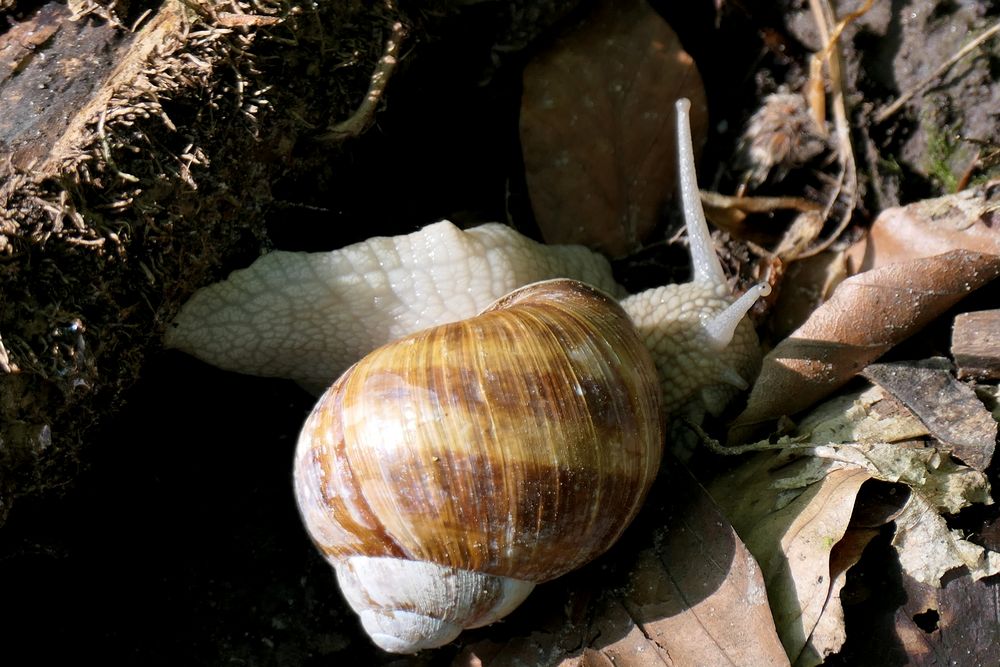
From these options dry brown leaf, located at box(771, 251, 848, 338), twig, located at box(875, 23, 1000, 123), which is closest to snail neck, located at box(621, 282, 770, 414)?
dry brown leaf, located at box(771, 251, 848, 338)

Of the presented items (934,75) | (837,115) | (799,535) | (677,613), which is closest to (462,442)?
(677,613)

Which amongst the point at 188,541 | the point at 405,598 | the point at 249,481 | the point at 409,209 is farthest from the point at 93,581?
the point at 409,209

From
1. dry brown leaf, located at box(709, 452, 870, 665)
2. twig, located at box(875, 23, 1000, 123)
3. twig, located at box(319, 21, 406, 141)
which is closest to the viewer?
dry brown leaf, located at box(709, 452, 870, 665)

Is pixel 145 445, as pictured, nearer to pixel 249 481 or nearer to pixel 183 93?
pixel 249 481

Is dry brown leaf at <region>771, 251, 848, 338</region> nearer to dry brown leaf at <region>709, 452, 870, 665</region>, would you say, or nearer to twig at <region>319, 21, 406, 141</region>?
dry brown leaf at <region>709, 452, 870, 665</region>

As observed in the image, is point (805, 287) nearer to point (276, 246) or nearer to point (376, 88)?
point (376, 88)

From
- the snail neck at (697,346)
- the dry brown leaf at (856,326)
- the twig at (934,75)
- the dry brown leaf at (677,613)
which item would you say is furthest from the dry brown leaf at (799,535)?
the twig at (934,75)
